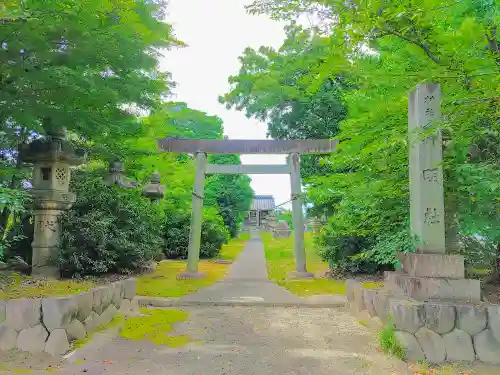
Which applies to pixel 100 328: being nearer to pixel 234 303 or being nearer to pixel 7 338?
pixel 7 338

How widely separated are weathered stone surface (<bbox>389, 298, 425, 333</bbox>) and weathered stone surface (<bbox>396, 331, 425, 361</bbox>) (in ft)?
0.22

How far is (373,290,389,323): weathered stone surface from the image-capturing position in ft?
16.7

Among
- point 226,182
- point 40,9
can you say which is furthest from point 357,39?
point 226,182

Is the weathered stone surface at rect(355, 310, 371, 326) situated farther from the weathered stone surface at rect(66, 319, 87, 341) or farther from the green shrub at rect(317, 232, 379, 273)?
the green shrub at rect(317, 232, 379, 273)

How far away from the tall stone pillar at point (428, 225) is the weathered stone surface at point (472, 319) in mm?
449

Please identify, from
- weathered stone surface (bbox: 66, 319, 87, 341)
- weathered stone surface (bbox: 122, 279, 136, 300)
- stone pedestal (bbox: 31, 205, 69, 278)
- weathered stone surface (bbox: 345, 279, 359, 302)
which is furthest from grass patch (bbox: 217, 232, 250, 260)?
weathered stone surface (bbox: 66, 319, 87, 341)

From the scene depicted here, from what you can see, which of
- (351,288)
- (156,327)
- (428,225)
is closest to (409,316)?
(428,225)

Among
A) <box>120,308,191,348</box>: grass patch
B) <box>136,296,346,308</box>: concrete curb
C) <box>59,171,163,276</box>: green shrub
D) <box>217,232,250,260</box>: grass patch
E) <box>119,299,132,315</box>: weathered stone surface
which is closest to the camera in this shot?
<box>120,308,191,348</box>: grass patch

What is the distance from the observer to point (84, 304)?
487cm

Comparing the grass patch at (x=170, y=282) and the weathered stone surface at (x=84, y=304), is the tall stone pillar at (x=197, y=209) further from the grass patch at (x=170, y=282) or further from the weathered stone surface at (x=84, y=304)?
the weathered stone surface at (x=84, y=304)

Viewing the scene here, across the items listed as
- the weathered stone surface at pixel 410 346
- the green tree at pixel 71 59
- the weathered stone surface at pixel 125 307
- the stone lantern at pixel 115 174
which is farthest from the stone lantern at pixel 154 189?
the weathered stone surface at pixel 410 346

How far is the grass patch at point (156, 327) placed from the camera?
16.5 ft

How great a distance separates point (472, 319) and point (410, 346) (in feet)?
2.50

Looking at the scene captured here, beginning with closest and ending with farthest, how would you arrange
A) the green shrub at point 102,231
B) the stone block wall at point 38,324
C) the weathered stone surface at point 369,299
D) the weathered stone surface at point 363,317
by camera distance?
the stone block wall at point 38,324 → the weathered stone surface at point 369,299 → the weathered stone surface at point 363,317 → the green shrub at point 102,231
